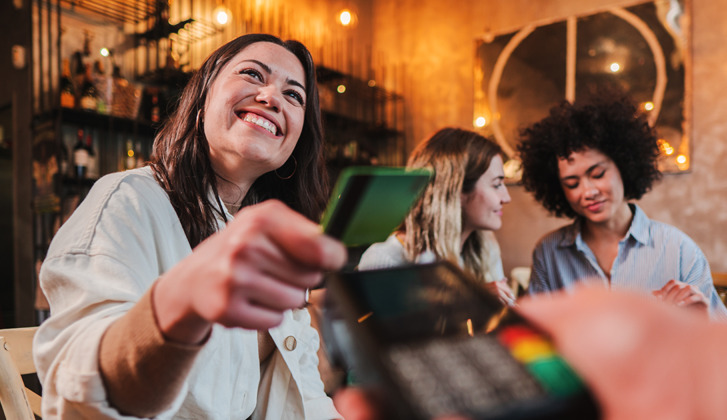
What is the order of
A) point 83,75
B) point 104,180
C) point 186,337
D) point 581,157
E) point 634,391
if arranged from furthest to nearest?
point 83,75
point 581,157
point 104,180
point 186,337
point 634,391

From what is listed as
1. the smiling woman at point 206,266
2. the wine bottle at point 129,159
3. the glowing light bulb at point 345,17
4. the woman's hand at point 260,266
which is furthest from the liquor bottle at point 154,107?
the woman's hand at point 260,266

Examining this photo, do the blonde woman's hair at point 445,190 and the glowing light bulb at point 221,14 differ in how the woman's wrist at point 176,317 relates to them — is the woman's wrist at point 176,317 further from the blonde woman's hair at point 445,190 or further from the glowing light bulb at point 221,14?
the glowing light bulb at point 221,14

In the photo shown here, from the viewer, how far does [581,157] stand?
1.69m

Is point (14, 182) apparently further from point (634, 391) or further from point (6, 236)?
point (634, 391)

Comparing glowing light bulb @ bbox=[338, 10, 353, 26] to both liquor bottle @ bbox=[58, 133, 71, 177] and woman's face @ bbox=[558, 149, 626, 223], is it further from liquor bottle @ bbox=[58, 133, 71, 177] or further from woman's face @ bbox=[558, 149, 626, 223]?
woman's face @ bbox=[558, 149, 626, 223]

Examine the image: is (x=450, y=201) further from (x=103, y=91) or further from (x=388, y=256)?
(x=103, y=91)

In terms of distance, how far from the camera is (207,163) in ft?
3.25

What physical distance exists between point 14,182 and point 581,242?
3.14 metres

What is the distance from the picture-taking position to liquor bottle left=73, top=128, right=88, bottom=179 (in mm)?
2449

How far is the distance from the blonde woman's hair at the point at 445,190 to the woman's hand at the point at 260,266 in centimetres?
133

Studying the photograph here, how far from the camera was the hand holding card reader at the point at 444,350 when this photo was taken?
26 centimetres

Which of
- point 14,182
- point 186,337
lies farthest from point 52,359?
point 14,182

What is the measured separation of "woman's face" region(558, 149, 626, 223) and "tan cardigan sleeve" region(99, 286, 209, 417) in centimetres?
151

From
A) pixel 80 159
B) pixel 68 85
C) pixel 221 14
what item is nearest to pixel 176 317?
pixel 80 159
